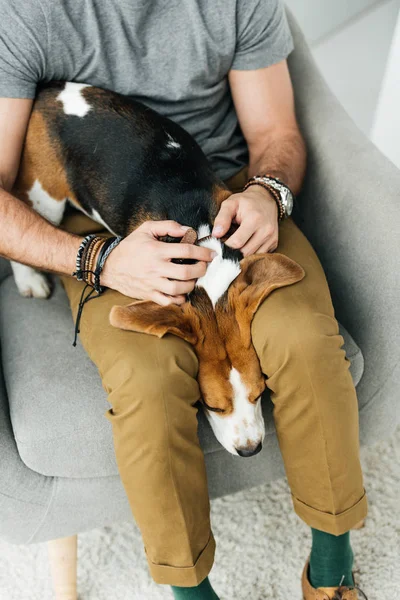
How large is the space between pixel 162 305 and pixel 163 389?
20 centimetres

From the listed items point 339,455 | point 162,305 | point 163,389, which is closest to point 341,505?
point 339,455

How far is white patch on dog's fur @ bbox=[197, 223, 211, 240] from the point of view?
1472 millimetres

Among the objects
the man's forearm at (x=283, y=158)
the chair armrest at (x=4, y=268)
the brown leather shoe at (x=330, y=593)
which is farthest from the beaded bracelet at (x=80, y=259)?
the brown leather shoe at (x=330, y=593)

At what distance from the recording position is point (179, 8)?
66.5 inches

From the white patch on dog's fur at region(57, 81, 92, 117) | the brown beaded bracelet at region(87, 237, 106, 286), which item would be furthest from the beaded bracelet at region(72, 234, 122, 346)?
the white patch on dog's fur at region(57, 81, 92, 117)

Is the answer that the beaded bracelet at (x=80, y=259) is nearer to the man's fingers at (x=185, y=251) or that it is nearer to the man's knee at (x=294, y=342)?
the man's fingers at (x=185, y=251)

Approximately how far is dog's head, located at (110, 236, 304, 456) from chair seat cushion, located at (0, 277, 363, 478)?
0.34ft

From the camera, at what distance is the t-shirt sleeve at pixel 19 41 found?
153 cm

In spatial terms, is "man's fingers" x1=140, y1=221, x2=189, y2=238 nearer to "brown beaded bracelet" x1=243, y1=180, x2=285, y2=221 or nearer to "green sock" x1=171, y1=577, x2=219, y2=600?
"brown beaded bracelet" x1=243, y1=180, x2=285, y2=221

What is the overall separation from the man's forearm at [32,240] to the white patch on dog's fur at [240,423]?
51cm

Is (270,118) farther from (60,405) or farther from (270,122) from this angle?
(60,405)

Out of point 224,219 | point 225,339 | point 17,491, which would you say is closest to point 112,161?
point 224,219

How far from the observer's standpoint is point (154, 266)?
54.9 inches

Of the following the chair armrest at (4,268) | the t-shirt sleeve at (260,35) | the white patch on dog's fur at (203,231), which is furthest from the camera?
the chair armrest at (4,268)
